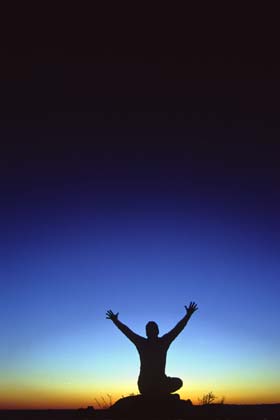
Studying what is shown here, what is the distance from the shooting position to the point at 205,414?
12.8 m

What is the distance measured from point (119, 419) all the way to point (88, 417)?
101 centimetres

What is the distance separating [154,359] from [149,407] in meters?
1.69

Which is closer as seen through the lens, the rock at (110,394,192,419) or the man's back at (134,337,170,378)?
the rock at (110,394,192,419)

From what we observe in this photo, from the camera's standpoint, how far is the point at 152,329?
1428 centimetres

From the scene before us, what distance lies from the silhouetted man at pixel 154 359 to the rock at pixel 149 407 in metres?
0.61

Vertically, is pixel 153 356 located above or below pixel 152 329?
below

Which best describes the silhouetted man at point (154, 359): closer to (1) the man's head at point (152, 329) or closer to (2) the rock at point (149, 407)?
(1) the man's head at point (152, 329)

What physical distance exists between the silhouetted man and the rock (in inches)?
23.9

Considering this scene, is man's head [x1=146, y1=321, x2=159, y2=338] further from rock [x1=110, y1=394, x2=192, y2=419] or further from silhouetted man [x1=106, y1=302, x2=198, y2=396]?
rock [x1=110, y1=394, x2=192, y2=419]

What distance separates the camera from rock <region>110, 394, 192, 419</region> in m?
12.6

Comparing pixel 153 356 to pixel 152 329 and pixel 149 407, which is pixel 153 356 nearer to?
pixel 152 329

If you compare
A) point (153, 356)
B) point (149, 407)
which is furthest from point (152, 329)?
point (149, 407)

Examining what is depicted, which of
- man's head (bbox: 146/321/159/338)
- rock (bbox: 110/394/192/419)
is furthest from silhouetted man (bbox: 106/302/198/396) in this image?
rock (bbox: 110/394/192/419)

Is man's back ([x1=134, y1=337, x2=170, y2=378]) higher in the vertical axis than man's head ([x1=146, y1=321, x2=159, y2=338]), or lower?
lower
